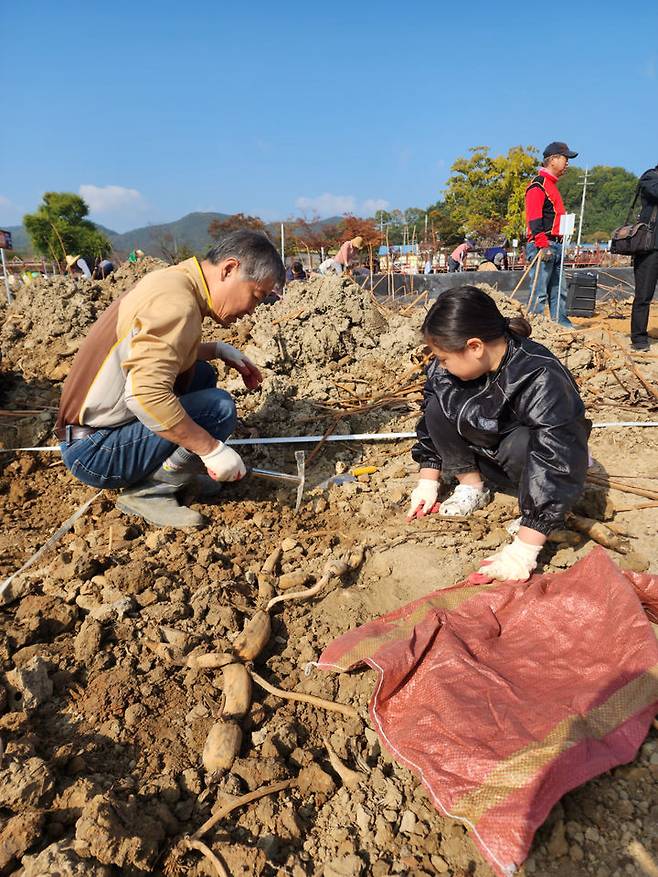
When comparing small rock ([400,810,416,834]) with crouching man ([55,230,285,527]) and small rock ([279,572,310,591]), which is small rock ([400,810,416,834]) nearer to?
small rock ([279,572,310,591])

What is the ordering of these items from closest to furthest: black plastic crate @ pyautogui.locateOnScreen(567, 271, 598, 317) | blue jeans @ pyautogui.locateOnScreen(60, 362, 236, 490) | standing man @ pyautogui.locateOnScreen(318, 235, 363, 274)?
blue jeans @ pyautogui.locateOnScreen(60, 362, 236, 490), standing man @ pyautogui.locateOnScreen(318, 235, 363, 274), black plastic crate @ pyautogui.locateOnScreen(567, 271, 598, 317)

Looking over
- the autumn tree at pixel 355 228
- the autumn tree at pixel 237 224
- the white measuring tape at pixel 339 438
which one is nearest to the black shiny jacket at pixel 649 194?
the white measuring tape at pixel 339 438

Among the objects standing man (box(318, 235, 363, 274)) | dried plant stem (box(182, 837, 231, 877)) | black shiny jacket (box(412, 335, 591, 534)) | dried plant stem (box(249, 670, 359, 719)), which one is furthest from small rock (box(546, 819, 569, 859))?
standing man (box(318, 235, 363, 274))

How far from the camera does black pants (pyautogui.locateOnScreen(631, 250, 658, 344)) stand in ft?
17.2

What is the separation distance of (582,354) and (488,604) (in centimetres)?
326

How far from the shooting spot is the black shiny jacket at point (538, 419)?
201cm

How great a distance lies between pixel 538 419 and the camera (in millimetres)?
2082

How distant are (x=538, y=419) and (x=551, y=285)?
495 cm

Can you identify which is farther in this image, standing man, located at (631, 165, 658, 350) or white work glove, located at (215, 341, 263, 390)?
standing man, located at (631, 165, 658, 350)

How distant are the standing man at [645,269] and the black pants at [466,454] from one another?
3.78 meters

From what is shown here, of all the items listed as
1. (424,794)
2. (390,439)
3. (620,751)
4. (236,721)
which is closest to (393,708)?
(424,794)

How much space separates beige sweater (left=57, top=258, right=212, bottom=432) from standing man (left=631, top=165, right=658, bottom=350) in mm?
4762

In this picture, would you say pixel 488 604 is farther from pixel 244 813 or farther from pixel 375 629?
pixel 244 813

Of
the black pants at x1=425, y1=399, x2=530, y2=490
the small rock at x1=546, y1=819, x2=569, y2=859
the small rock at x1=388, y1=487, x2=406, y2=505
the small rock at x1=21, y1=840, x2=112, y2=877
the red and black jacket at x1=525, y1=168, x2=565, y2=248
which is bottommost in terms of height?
the small rock at x1=546, y1=819, x2=569, y2=859
